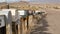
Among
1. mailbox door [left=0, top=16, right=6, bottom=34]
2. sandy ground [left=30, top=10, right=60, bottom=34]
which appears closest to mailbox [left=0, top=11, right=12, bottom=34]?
mailbox door [left=0, top=16, right=6, bottom=34]

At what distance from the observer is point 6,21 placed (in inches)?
62.3

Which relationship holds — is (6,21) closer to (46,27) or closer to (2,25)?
(2,25)

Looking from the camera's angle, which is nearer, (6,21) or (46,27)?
(6,21)

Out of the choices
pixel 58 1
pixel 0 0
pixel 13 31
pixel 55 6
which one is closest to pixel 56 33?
pixel 0 0

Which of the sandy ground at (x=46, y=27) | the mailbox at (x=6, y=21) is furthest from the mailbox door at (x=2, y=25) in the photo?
the sandy ground at (x=46, y=27)

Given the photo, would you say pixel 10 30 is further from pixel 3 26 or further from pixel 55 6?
pixel 55 6

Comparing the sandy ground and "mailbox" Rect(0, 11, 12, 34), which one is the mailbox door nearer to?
"mailbox" Rect(0, 11, 12, 34)

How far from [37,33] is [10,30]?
3036mm

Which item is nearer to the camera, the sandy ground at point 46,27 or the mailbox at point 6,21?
the mailbox at point 6,21

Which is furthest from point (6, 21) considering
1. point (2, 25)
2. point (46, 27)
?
point (46, 27)

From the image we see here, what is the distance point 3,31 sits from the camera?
64.9 inches

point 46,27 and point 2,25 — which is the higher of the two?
point 2,25

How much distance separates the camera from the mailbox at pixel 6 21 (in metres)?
1.56

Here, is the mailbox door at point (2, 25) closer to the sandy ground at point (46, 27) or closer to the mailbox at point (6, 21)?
the mailbox at point (6, 21)
